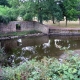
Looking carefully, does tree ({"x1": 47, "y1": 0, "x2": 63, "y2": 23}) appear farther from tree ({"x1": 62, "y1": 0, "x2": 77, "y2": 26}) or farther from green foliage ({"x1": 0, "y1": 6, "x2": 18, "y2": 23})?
green foliage ({"x1": 0, "y1": 6, "x2": 18, "y2": 23})

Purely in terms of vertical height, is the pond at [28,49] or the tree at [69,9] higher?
the tree at [69,9]

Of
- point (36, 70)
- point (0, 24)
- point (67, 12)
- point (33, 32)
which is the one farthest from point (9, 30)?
point (36, 70)

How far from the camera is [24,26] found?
2259 centimetres

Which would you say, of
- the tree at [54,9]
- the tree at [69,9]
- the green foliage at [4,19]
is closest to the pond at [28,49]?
the tree at [54,9]

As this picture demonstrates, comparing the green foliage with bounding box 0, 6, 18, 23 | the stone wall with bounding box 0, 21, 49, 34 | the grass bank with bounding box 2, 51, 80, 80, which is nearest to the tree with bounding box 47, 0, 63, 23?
the stone wall with bounding box 0, 21, 49, 34

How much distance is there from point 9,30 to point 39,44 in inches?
246

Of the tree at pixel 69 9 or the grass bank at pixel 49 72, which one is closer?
the grass bank at pixel 49 72

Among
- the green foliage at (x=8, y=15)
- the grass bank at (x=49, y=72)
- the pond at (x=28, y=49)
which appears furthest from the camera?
the green foliage at (x=8, y=15)

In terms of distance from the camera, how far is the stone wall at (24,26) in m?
22.0

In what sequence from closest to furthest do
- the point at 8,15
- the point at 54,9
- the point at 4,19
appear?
1. the point at 4,19
2. the point at 54,9
3. the point at 8,15

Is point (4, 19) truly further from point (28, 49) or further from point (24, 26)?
point (28, 49)

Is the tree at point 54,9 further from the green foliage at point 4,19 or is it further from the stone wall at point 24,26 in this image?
the green foliage at point 4,19

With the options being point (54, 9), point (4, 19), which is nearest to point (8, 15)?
point (4, 19)

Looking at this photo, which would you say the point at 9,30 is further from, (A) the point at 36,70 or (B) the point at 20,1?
(A) the point at 36,70
